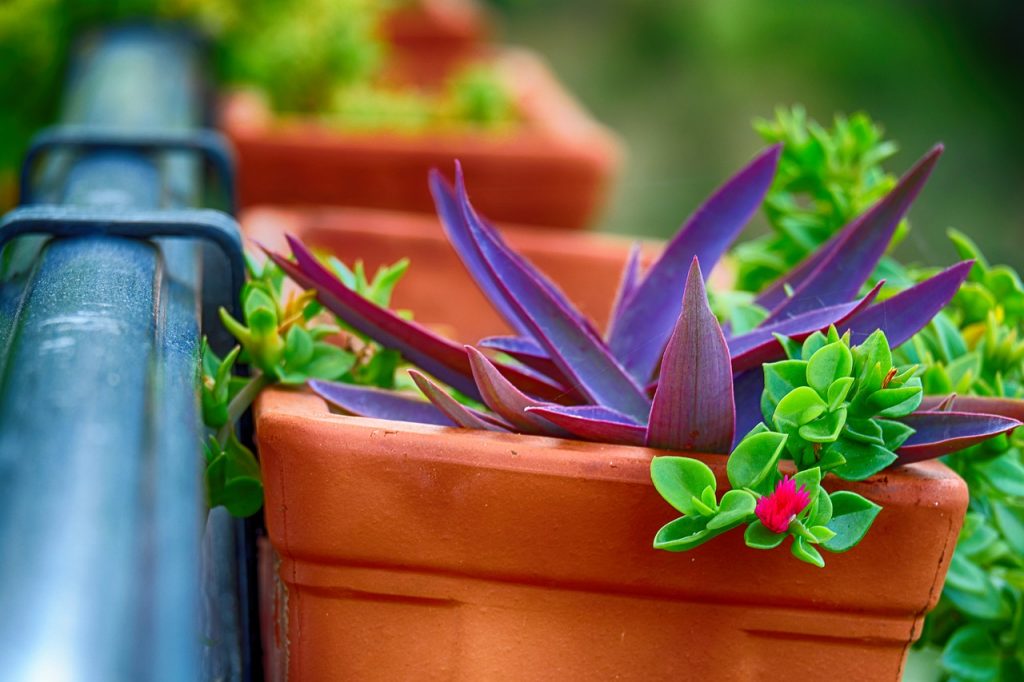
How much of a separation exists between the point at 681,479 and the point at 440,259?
0.65m

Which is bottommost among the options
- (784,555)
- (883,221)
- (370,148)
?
(370,148)

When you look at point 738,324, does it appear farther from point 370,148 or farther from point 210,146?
point 370,148

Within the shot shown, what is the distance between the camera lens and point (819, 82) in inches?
189

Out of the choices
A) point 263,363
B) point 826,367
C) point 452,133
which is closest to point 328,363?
point 263,363

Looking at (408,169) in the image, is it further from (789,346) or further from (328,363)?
(789,346)

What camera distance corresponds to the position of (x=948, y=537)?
1.65 ft

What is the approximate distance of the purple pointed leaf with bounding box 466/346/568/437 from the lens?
0.51 metres

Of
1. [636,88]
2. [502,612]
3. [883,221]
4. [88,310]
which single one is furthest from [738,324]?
[636,88]

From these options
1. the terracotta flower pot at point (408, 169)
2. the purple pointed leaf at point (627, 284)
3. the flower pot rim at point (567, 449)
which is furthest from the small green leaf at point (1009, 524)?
the terracotta flower pot at point (408, 169)

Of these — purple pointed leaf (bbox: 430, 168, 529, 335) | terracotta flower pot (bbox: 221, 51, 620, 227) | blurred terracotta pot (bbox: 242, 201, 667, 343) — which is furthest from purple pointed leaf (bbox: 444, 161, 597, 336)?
terracotta flower pot (bbox: 221, 51, 620, 227)

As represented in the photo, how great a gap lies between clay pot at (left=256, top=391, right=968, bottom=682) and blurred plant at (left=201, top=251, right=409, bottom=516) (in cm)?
4

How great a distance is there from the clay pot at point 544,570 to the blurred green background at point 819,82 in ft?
9.72

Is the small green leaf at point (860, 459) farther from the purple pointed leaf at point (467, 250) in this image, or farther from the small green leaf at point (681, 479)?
the purple pointed leaf at point (467, 250)

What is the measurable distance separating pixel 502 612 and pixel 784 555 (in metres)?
0.13
